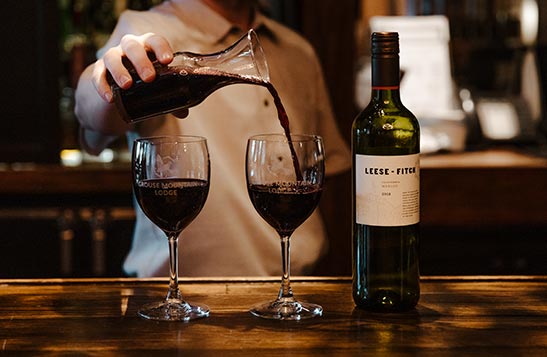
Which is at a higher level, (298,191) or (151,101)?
(151,101)

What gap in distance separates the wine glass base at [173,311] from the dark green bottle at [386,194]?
22 cm

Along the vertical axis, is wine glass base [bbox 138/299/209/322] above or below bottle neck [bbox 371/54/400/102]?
below

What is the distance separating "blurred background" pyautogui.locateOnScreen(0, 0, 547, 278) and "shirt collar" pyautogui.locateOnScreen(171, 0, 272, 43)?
0.96m

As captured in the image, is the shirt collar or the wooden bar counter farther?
the shirt collar

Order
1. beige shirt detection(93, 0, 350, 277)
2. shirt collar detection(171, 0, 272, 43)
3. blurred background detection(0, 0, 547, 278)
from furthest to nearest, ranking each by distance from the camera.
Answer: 1. blurred background detection(0, 0, 547, 278)
2. shirt collar detection(171, 0, 272, 43)
3. beige shirt detection(93, 0, 350, 277)

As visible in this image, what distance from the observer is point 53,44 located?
10.6ft

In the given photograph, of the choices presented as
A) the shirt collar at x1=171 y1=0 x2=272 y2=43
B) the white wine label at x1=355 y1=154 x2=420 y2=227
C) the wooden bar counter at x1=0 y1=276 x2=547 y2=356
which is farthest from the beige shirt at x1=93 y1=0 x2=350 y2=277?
the white wine label at x1=355 y1=154 x2=420 y2=227

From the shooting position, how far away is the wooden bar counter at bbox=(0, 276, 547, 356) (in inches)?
44.1

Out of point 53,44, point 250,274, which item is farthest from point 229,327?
point 53,44

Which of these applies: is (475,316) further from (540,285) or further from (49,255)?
(49,255)

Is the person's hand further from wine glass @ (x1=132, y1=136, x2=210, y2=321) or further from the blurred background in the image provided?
the blurred background

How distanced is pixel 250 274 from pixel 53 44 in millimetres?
1537

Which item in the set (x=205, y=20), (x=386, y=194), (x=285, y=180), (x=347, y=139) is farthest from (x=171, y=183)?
(x=347, y=139)

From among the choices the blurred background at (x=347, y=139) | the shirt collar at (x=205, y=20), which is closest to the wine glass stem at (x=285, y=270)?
the shirt collar at (x=205, y=20)
